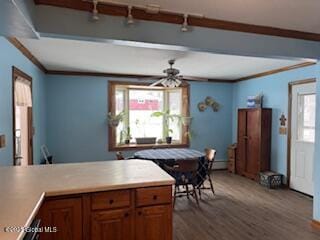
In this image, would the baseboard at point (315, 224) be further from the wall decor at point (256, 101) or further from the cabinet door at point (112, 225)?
the wall decor at point (256, 101)

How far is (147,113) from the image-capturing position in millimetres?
6344

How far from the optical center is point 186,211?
12.3 ft

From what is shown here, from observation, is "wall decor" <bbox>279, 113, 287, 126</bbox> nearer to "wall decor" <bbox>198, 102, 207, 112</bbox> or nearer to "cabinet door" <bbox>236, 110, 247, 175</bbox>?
"cabinet door" <bbox>236, 110, 247, 175</bbox>

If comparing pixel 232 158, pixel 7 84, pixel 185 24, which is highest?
pixel 185 24

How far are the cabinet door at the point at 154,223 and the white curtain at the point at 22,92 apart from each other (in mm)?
2282

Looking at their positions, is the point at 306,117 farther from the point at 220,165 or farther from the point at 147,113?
the point at 147,113

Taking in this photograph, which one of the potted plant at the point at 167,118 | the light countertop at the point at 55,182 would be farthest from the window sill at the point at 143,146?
the light countertop at the point at 55,182

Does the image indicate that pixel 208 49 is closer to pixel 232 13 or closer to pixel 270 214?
pixel 232 13

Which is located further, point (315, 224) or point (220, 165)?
point (220, 165)

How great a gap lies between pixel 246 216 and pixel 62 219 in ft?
8.87

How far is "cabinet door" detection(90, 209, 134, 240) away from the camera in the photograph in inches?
73.2

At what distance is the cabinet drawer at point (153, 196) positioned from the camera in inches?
77.2

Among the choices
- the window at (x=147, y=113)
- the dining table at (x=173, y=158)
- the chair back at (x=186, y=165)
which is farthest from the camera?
the window at (x=147, y=113)

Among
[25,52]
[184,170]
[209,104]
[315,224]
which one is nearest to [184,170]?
[184,170]
